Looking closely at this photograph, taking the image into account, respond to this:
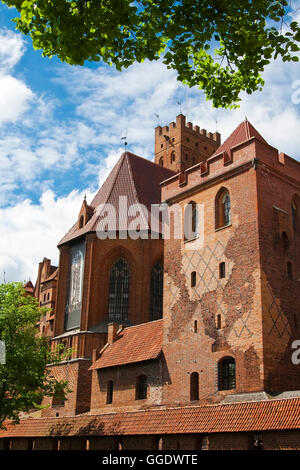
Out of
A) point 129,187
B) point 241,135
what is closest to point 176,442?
point 241,135

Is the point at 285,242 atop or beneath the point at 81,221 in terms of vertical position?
beneath

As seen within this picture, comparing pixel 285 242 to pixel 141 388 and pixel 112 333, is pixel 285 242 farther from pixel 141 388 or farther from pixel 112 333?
pixel 112 333

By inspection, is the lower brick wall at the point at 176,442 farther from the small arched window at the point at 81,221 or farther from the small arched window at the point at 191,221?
the small arched window at the point at 81,221

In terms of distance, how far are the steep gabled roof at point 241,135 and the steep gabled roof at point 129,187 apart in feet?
→ 36.2

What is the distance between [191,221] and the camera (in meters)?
25.5

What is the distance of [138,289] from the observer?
34500mm

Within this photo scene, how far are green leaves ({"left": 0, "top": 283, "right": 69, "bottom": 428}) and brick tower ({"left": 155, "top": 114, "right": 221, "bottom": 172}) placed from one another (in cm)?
3071

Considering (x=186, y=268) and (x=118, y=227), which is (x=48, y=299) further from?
(x=186, y=268)

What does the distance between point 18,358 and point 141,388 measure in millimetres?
5996

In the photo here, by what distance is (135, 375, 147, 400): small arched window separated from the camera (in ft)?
80.9
